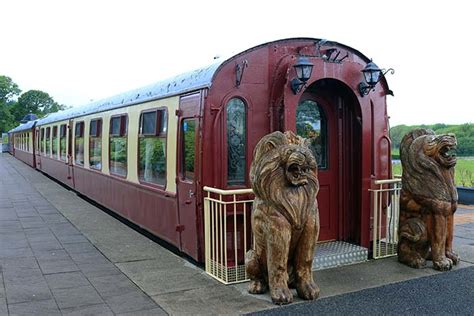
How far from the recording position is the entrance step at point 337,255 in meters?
5.68

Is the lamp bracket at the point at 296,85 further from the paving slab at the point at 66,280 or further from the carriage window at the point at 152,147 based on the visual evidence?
the paving slab at the point at 66,280

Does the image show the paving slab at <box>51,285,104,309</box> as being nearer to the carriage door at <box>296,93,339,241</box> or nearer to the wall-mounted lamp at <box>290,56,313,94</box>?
the carriage door at <box>296,93,339,241</box>

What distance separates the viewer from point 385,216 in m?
6.47

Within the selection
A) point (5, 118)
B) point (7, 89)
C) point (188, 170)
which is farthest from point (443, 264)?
point (7, 89)

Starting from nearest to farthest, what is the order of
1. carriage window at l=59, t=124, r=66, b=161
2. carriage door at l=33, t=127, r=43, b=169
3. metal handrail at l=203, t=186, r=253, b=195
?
metal handrail at l=203, t=186, r=253, b=195 → carriage window at l=59, t=124, r=66, b=161 → carriage door at l=33, t=127, r=43, b=169

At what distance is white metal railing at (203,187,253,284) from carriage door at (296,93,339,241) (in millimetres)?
1203

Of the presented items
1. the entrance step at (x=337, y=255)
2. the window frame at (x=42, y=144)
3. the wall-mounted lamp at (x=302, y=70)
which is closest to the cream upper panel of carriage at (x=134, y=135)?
the wall-mounted lamp at (x=302, y=70)

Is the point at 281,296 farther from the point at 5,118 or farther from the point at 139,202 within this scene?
the point at 5,118

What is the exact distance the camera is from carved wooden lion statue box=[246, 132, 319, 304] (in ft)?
14.6

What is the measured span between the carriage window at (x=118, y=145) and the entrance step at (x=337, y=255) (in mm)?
4125

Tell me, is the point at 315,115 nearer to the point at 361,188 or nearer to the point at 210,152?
the point at 361,188

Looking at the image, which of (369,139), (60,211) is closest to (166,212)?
(369,139)

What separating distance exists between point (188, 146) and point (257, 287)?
1990 millimetres

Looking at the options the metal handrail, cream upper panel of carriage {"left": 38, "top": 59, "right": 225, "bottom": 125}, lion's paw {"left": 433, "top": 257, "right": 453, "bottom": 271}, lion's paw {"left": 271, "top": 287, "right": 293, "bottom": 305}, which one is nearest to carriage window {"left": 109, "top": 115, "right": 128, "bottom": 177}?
cream upper panel of carriage {"left": 38, "top": 59, "right": 225, "bottom": 125}
